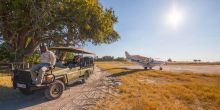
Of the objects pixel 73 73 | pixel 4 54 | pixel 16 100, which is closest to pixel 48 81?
pixel 16 100

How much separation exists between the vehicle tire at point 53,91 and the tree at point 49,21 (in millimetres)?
9856

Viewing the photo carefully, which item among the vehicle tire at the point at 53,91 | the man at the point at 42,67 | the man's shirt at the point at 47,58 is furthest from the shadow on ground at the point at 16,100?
the man's shirt at the point at 47,58

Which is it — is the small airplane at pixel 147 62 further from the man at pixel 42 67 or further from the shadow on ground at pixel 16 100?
the man at pixel 42 67

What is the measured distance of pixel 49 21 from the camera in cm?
1980

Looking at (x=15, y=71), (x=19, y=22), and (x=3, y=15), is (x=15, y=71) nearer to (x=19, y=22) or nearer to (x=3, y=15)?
(x=19, y=22)

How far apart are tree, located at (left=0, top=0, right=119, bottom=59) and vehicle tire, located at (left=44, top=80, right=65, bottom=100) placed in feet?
32.3

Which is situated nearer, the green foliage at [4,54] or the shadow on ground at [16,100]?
the shadow on ground at [16,100]

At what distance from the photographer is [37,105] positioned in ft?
27.5

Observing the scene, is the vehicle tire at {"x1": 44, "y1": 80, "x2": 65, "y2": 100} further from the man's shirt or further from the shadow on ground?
the man's shirt

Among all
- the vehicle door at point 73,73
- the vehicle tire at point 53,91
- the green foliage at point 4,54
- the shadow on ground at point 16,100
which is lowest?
Result: the shadow on ground at point 16,100

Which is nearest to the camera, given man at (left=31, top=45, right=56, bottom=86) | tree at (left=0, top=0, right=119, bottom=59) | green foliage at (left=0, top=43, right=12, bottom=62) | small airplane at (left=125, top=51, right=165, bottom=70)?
man at (left=31, top=45, right=56, bottom=86)

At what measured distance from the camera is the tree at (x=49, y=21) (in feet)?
58.0

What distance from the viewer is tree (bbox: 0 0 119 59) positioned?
Answer: 58.0 feet

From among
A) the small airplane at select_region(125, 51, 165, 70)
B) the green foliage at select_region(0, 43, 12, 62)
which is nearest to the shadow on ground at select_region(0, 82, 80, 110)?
the green foliage at select_region(0, 43, 12, 62)
